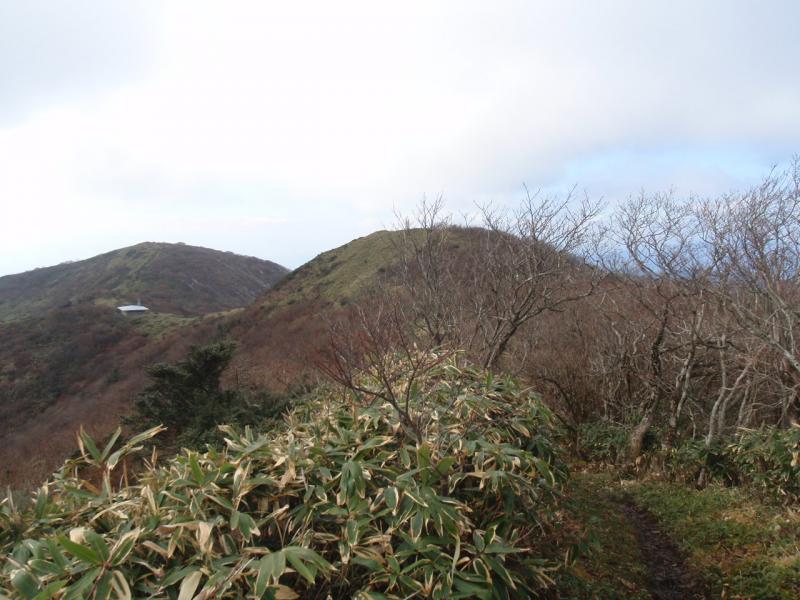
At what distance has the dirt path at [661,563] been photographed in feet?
12.0

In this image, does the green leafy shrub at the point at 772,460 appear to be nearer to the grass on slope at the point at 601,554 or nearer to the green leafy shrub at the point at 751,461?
the green leafy shrub at the point at 751,461

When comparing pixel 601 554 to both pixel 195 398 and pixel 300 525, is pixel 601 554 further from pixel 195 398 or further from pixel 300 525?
pixel 195 398

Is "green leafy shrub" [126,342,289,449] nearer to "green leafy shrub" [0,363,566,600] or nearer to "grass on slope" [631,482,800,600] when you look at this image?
"grass on slope" [631,482,800,600]

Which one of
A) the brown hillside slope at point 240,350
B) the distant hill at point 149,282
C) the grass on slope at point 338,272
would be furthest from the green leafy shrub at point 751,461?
the distant hill at point 149,282

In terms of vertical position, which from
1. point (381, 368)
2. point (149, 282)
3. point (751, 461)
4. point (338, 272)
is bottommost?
point (751, 461)

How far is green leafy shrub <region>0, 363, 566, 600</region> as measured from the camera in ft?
6.27

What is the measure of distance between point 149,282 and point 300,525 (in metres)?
60.5

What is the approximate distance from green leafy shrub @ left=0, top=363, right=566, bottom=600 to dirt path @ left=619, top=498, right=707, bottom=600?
1.35 m

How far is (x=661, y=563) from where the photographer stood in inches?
165

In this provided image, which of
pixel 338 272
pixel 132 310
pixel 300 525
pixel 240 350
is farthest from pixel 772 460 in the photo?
pixel 132 310

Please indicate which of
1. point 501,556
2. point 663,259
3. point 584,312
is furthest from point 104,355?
point 501,556

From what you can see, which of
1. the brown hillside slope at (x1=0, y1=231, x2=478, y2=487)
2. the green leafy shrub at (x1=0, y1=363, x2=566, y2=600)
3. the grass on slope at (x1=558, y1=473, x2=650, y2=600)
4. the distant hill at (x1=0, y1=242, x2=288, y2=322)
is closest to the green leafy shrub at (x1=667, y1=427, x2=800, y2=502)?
the grass on slope at (x1=558, y1=473, x2=650, y2=600)

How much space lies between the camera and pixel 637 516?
5.35 meters

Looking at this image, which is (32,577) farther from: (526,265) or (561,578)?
(526,265)
